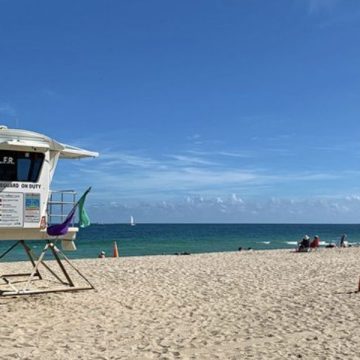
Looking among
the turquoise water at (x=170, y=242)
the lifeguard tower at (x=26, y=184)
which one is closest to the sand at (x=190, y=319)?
the lifeguard tower at (x=26, y=184)

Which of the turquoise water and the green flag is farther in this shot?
the turquoise water

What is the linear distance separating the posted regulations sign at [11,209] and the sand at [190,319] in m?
1.76

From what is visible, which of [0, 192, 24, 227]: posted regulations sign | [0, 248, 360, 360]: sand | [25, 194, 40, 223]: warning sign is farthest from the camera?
[25, 194, 40, 223]: warning sign

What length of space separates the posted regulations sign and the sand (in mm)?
1761

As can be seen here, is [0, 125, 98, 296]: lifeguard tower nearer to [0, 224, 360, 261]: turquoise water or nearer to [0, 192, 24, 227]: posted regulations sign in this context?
[0, 192, 24, 227]: posted regulations sign

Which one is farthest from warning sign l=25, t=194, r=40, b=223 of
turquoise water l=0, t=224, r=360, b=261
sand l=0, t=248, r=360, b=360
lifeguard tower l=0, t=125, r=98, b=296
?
turquoise water l=0, t=224, r=360, b=261

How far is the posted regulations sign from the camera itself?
11.5 metres

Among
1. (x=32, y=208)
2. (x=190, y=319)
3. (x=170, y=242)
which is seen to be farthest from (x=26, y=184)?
(x=170, y=242)

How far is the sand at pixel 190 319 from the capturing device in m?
7.88

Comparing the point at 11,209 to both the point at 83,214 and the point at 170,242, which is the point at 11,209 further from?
the point at 170,242

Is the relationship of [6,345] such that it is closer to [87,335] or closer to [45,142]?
[87,335]

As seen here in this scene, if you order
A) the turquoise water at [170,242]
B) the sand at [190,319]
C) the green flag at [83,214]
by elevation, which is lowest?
the turquoise water at [170,242]

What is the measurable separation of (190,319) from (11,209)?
180 inches

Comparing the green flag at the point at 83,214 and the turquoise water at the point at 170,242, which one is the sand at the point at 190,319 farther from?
the turquoise water at the point at 170,242
